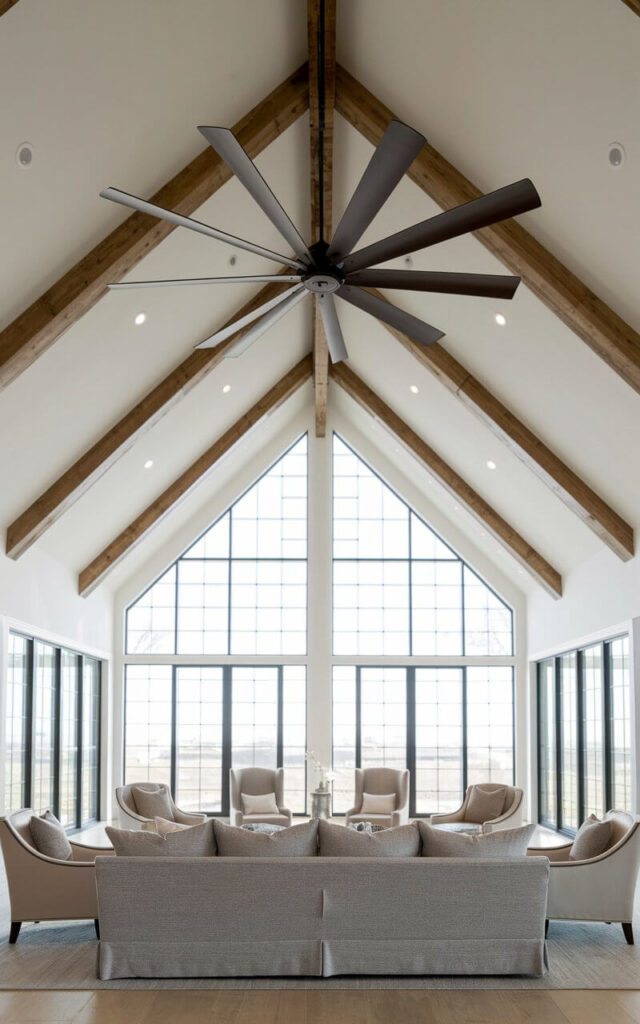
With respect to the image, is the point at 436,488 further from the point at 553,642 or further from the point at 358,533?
the point at 553,642

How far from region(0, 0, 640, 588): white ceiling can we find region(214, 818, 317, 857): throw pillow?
339cm

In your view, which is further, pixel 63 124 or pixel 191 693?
pixel 191 693

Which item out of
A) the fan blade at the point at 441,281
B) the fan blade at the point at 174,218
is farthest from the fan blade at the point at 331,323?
the fan blade at the point at 174,218

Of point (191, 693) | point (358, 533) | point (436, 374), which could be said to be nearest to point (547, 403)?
point (436, 374)

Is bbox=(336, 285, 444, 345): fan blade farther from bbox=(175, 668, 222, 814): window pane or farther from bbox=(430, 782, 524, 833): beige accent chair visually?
bbox=(175, 668, 222, 814): window pane

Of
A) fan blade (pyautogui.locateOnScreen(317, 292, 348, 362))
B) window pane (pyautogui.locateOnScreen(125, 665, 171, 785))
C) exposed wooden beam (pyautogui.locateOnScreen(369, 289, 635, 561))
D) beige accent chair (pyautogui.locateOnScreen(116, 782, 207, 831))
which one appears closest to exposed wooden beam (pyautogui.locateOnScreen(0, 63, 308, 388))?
fan blade (pyautogui.locateOnScreen(317, 292, 348, 362))

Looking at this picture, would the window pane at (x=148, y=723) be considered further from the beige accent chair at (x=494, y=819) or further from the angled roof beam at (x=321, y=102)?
the angled roof beam at (x=321, y=102)

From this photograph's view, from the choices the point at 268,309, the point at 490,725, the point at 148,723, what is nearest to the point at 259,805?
the point at 148,723

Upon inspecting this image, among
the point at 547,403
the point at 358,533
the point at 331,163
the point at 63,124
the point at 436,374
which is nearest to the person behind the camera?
the point at 63,124

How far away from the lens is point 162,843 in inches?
208

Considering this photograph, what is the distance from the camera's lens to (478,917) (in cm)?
518

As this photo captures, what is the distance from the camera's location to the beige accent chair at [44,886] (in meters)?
5.86

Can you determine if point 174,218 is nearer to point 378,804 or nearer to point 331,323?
point 331,323

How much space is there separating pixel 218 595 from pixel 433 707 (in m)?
3.08
